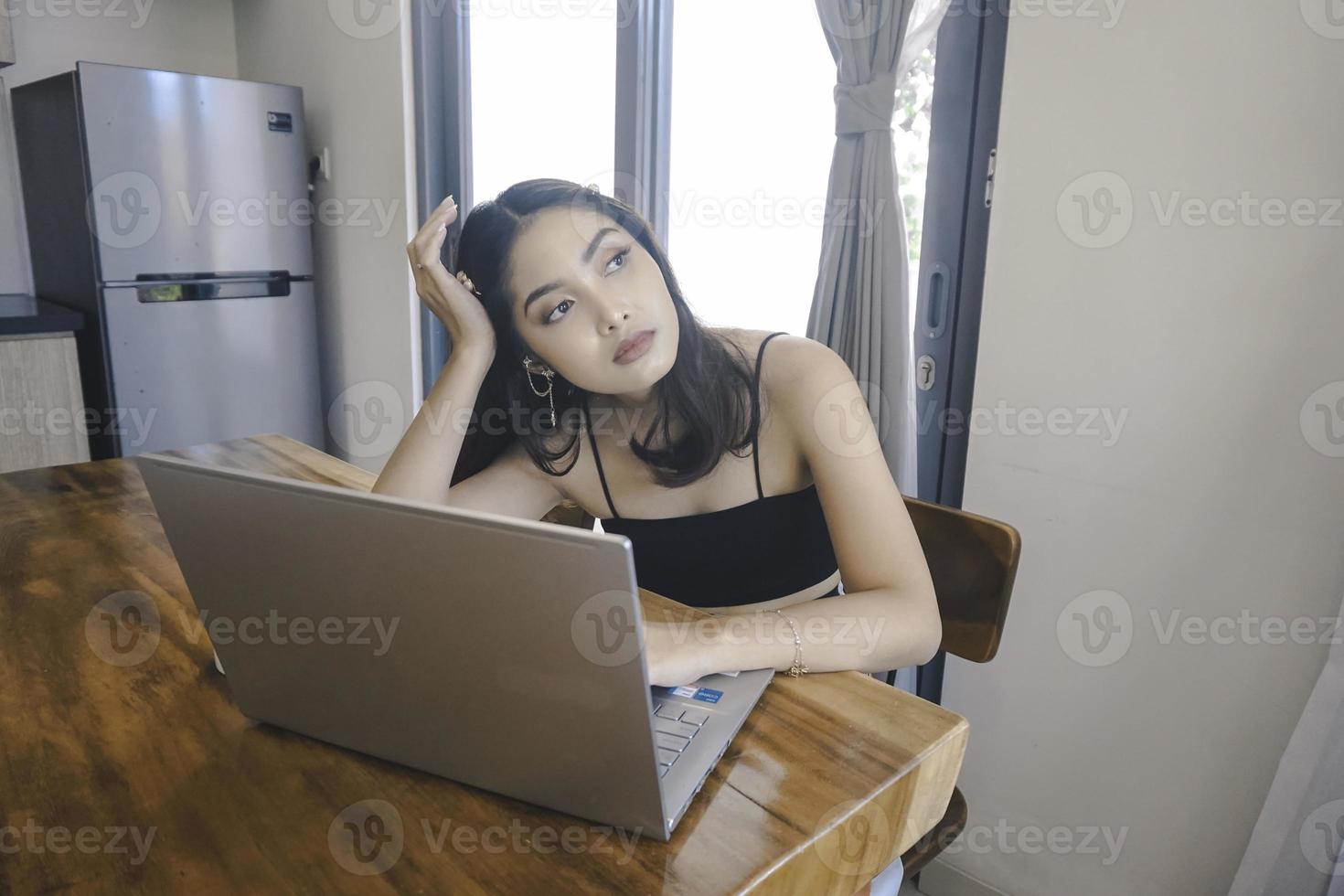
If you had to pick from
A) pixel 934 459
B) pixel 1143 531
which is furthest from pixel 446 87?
pixel 1143 531

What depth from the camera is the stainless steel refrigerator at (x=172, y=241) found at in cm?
272

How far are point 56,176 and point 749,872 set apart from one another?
3243 mm

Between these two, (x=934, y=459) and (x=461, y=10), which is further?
(x=461, y=10)

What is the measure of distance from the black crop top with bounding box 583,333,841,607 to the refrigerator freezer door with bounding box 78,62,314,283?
2.20 m

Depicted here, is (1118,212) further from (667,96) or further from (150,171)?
(150,171)

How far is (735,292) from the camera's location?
221 centimetres

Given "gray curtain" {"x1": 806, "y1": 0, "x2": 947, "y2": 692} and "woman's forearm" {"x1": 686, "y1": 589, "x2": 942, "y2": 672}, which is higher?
"gray curtain" {"x1": 806, "y1": 0, "x2": 947, "y2": 692}

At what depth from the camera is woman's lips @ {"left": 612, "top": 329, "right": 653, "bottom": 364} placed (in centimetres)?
114

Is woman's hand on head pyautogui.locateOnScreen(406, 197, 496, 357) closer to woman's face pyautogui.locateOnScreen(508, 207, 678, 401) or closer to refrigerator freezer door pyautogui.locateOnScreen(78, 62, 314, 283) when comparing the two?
woman's face pyautogui.locateOnScreen(508, 207, 678, 401)

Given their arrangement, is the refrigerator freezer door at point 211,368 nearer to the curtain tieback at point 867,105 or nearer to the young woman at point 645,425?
the young woman at point 645,425

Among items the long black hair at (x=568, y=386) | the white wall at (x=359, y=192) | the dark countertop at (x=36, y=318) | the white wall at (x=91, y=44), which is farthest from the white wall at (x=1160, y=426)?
the white wall at (x=91, y=44)

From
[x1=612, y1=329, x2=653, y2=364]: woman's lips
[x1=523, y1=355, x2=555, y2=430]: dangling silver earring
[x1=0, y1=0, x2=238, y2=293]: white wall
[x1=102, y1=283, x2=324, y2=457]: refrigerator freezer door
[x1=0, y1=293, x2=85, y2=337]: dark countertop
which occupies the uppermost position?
[x1=0, y1=0, x2=238, y2=293]: white wall

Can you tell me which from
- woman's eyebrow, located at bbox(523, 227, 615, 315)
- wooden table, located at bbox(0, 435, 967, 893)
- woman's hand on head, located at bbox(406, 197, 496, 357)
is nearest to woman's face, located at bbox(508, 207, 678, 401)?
woman's eyebrow, located at bbox(523, 227, 615, 315)

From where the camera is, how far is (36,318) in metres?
2.66
